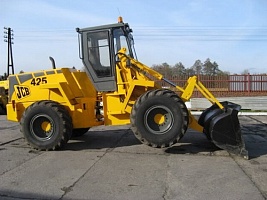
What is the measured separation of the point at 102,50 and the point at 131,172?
3.60 metres

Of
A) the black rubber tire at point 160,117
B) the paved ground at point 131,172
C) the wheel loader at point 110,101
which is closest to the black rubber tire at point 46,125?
the wheel loader at point 110,101

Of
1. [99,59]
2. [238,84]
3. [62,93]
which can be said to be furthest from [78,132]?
[238,84]

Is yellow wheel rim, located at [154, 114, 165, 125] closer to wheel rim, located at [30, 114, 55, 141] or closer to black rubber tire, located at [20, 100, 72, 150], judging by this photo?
black rubber tire, located at [20, 100, 72, 150]

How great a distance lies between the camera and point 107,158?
716 centimetres

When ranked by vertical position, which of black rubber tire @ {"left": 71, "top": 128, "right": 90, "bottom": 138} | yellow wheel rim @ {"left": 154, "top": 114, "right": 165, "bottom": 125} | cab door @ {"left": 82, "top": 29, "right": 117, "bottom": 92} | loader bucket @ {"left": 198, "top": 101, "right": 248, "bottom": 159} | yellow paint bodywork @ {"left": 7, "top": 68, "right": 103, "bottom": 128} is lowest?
black rubber tire @ {"left": 71, "top": 128, "right": 90, "bottom": 138}

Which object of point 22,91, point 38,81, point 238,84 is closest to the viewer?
point 38,81

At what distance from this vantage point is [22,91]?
28.7 ft

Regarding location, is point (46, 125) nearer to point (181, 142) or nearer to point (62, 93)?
point (62, 93)

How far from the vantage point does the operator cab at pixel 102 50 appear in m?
8.30

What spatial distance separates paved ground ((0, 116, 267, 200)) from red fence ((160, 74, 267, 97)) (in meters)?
15.8

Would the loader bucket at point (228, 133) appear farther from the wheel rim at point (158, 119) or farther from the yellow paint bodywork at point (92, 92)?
the wheel rim at point (158, 119)

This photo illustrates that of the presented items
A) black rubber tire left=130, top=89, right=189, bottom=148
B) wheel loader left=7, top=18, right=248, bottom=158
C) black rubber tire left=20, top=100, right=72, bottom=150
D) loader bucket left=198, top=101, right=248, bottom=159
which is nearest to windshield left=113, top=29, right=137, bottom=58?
wheel loader left=7, top=18, right=248, bottom=158

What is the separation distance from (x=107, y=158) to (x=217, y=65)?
103 ft

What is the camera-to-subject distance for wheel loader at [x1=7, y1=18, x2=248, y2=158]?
7301 mm
